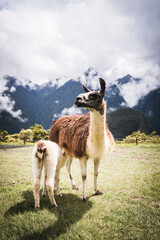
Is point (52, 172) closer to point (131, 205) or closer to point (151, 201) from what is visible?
point (131, 205)

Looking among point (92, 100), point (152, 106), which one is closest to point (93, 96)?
point (92, 100)

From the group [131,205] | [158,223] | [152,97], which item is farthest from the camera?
[152,97]

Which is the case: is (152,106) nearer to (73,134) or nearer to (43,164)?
(73,134)

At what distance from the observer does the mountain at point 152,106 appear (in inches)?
3533

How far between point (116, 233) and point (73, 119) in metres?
2.88

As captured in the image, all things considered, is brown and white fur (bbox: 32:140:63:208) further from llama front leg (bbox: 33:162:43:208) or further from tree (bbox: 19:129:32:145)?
tree (bbox: 19:129:32:145)

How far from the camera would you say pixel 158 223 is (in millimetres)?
2115

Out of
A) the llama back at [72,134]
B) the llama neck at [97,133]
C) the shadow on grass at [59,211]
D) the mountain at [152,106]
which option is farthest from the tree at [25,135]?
the mountain at [152,106]

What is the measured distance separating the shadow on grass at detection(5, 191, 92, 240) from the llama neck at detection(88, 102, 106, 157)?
1.19 metres

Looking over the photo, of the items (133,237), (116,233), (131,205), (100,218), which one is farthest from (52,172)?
(131,205)

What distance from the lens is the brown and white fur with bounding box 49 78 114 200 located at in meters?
2.61

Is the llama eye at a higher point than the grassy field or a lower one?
higher

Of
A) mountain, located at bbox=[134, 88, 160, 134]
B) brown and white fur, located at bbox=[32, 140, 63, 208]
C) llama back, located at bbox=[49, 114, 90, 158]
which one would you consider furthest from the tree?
mountain, located at bbox=[134, 88, 160, 134]

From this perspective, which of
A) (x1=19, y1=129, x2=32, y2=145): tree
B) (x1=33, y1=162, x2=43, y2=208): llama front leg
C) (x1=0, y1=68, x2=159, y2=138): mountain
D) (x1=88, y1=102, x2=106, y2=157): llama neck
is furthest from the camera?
(x1=0, y1=68, x2=159, y2=138): mountain
